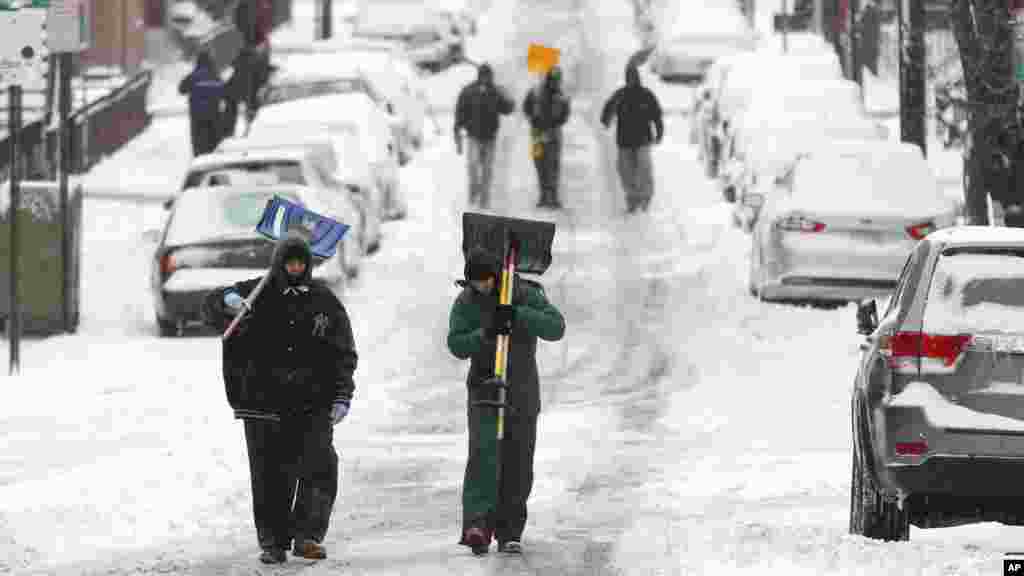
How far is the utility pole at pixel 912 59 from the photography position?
23094mm

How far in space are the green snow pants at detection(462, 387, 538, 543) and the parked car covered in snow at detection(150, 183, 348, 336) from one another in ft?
31.3

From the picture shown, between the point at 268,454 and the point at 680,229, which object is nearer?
the point at 268,454

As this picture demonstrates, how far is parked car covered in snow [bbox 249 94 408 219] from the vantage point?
1087 inches

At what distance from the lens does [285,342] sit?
36.1 feet

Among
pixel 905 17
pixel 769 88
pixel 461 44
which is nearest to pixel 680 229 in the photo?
pixel 769 88

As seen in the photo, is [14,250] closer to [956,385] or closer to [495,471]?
[495,471]

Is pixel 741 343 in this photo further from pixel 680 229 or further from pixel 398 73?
pixel 398 73

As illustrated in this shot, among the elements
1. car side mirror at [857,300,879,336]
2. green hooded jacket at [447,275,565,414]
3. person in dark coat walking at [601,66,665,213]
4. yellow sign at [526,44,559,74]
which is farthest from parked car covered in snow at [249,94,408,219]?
green hooded jacket at [447,275,565,414]

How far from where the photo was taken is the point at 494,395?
36.6 feet

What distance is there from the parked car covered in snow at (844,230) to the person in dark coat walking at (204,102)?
432 inches

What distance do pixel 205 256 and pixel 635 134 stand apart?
28.2 ft

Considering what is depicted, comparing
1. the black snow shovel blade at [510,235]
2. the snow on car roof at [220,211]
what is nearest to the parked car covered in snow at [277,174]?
the snow on car roof at [220,211]

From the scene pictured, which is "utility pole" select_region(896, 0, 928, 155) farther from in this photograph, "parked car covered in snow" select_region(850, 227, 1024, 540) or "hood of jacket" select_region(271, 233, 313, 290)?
"hood of jacket" select_region(271, 233, 313, 290)

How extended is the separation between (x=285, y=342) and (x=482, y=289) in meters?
0.95
